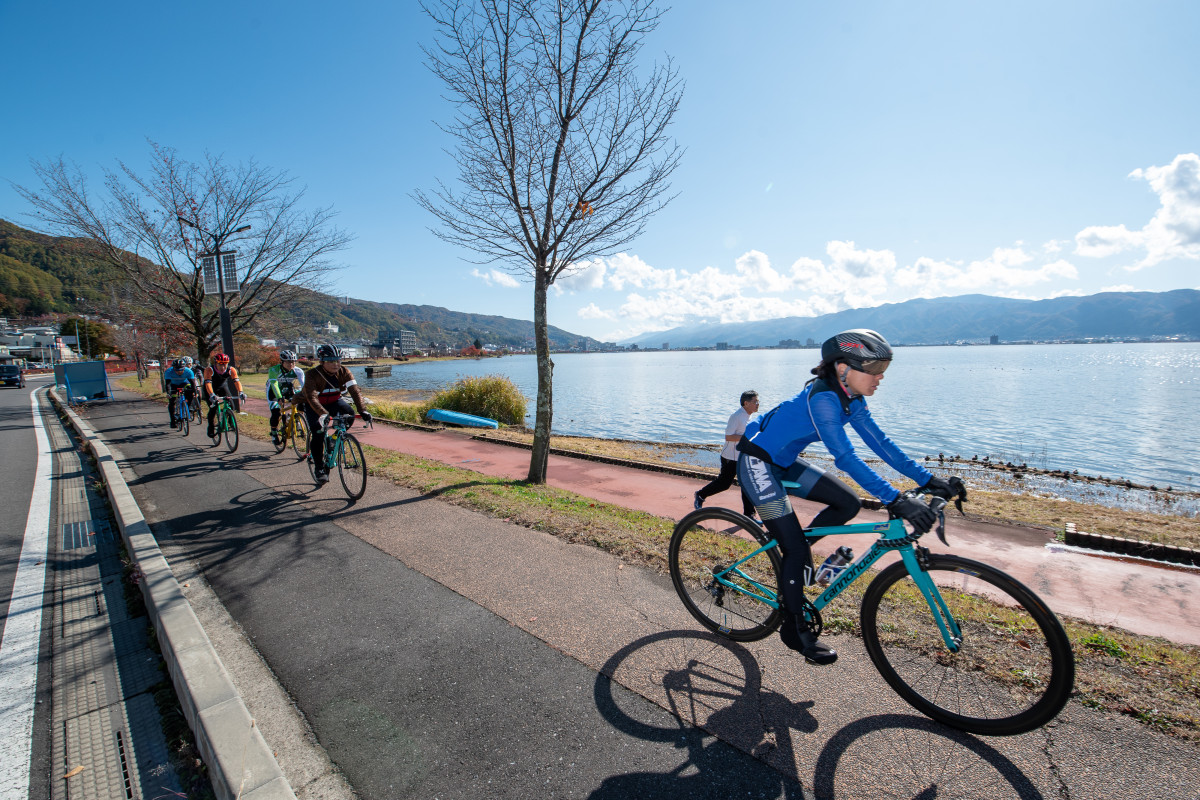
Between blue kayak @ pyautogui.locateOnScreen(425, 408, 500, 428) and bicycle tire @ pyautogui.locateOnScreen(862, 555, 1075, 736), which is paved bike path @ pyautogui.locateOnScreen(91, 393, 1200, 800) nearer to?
bicycle tire @ pyautogui.locateOnScreen(862, 555, 1075, 736)

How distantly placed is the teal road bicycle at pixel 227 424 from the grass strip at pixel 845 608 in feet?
9.96

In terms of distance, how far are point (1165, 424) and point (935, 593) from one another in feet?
135

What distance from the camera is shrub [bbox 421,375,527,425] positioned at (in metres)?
22.9

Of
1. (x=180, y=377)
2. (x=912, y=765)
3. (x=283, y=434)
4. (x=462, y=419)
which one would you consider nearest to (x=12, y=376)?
(x=180, y=377)

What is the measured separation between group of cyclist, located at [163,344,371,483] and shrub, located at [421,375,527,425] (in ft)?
33.8

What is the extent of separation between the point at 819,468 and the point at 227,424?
11.8 meters

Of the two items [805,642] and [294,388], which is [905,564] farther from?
[294,388]

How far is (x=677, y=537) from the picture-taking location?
12.5 feet

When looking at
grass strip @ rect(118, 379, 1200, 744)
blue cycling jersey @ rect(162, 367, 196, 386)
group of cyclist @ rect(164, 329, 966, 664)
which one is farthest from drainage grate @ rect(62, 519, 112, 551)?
blue cycling jersey @ rect(162, 367, 196, 386)

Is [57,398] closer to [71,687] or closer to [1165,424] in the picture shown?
[71,687]

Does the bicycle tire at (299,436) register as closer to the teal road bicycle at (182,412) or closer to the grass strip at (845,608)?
the grass strip at (845,608)

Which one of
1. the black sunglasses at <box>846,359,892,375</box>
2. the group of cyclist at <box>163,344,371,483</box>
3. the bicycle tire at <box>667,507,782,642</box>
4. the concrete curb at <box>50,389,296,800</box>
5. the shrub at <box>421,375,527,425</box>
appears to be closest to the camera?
the concrete curb at <box>50,389,296,800</box>

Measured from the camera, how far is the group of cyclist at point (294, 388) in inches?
278

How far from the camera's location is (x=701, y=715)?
2684mm
